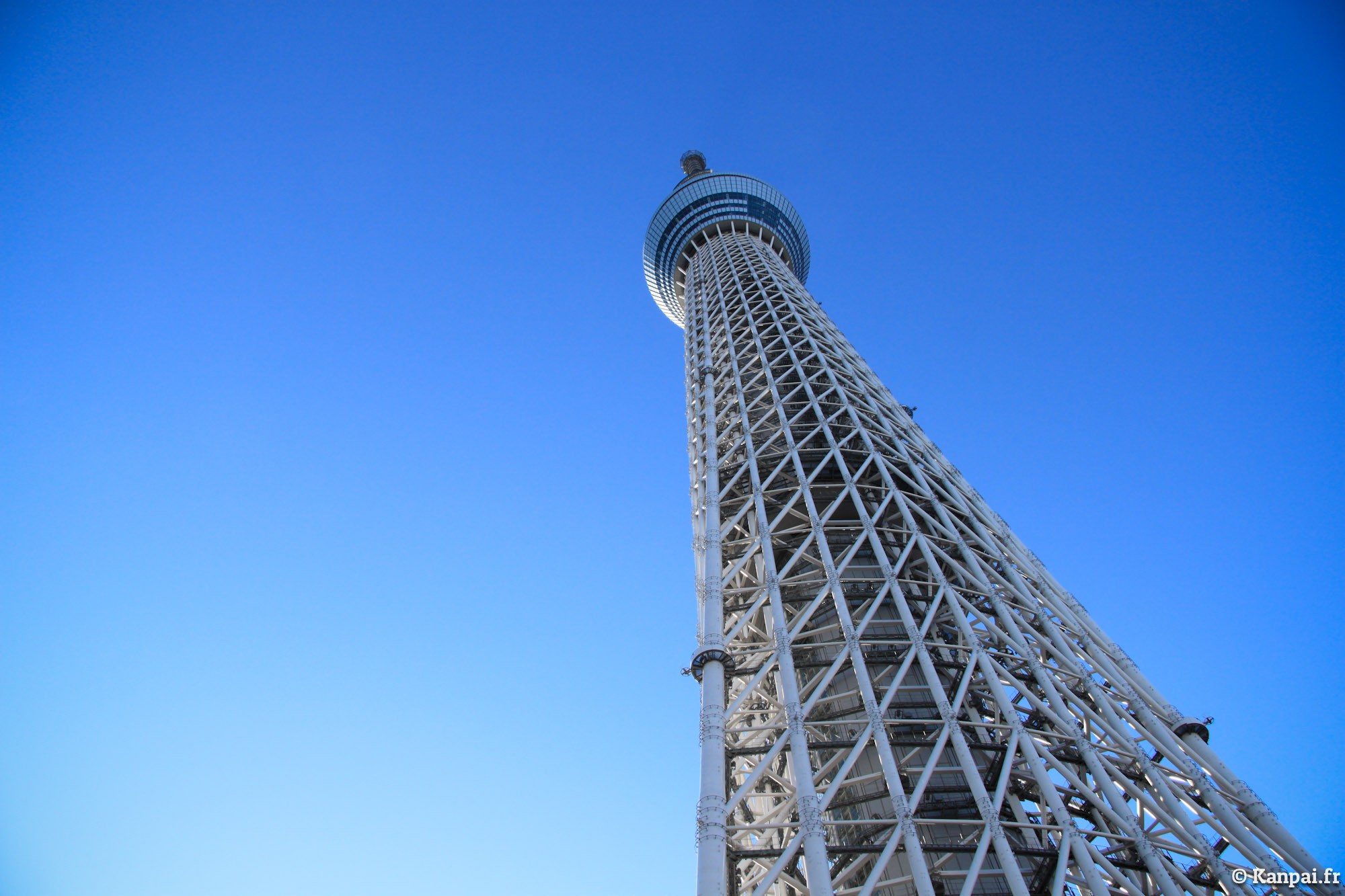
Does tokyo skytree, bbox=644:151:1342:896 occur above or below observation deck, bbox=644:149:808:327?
below

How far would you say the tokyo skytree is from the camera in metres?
13.7

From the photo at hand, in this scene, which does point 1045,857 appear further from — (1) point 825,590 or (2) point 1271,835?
(1) point 825,590

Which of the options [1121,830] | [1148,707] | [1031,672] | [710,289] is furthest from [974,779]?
[710,289]

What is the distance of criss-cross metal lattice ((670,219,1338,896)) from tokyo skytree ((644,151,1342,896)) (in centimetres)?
7

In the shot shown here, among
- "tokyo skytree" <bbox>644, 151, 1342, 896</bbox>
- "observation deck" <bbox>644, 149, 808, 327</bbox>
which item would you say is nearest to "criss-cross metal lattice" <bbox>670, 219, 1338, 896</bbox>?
"tokyo skytree" <bbox>644, 151, 1342, 896</bbox>

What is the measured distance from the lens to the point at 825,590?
18984mm

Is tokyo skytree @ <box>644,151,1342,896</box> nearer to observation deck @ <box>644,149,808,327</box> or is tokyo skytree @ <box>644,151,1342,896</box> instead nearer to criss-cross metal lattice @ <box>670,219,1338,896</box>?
criss-cross metal lattice @ <box>670,219,1338,896</box>

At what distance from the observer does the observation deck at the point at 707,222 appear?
59875mm

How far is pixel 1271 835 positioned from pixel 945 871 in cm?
657

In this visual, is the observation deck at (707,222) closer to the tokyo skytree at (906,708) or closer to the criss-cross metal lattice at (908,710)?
the tokyo skytree at (906,708)

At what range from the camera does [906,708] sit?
59.7ft

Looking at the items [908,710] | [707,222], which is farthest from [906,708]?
[707,222]

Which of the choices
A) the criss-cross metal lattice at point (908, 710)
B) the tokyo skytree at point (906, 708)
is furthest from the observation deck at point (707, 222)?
the criss-cross metal lattice at point (908, 710)

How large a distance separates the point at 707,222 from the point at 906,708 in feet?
161
